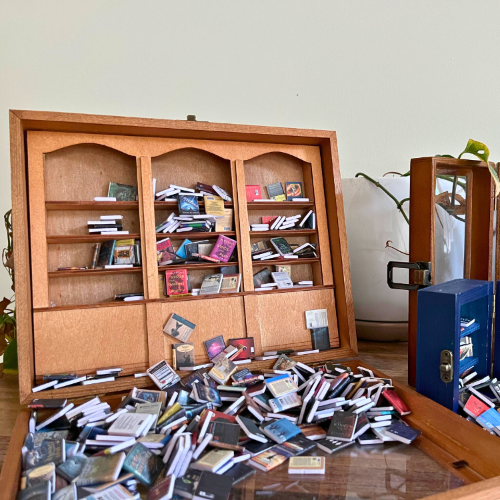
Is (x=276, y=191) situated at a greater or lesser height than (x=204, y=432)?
greater

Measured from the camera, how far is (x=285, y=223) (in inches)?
70.5

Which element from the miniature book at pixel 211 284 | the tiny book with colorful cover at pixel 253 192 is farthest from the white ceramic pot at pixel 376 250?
the miniature book at pixel 211 284

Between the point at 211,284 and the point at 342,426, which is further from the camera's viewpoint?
the point at 211,284

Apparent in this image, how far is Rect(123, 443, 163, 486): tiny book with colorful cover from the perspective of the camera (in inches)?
35.3

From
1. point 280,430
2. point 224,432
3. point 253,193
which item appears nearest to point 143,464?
point 224,432

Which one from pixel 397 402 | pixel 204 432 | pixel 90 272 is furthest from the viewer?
pixel 90 272

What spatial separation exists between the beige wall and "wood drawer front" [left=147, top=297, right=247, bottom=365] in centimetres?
112

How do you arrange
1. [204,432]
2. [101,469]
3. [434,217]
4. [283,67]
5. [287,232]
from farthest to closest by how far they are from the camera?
[283,67]
[287,232]
[434,217]
[204,432]
[101,469]

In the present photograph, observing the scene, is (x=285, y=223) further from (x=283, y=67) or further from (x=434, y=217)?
(x=283, y=67)

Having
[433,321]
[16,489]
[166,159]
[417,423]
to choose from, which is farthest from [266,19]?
[16,489]

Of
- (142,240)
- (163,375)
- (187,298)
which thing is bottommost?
(163,375)

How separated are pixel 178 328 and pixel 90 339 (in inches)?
11.4

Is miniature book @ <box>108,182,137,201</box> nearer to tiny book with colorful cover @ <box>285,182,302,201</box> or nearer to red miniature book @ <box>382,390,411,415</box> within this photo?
tiny book with colorful cover @ <box>285,182,302,201</box>

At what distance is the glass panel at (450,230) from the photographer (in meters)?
1.47
